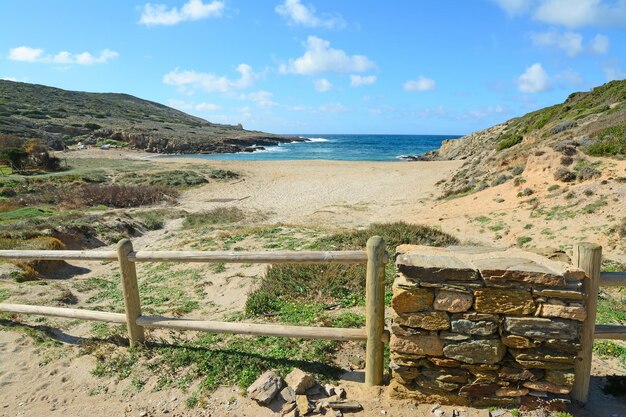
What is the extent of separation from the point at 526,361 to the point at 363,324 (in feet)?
7.39

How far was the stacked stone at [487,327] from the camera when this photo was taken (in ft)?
11.2

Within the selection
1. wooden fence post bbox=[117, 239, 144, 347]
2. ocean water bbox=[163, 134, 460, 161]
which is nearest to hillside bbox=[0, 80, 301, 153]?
ocean water bbox=[163, 134, 460, 161]

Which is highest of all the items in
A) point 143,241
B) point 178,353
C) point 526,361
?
point 526,361

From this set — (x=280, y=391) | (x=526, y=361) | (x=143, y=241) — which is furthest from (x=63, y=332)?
(x=143, y=241)

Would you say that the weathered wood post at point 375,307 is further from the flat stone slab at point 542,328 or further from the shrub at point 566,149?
the shrub at point 566,149

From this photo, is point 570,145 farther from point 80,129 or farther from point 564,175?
point 80,129

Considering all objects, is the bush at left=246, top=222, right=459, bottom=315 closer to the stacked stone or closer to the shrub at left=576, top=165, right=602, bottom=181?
the stacked stone

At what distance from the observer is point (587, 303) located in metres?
3.56

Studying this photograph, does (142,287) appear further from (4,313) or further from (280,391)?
(280,391)

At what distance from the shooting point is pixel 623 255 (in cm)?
952

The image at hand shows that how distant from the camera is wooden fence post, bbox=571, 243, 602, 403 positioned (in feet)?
11.5

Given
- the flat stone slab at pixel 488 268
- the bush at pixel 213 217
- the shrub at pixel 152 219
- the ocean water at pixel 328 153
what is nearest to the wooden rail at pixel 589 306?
the flat stone slab at pixel 488 268

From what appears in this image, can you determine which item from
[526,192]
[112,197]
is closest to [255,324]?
[526,192]

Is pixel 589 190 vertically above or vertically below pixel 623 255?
above
